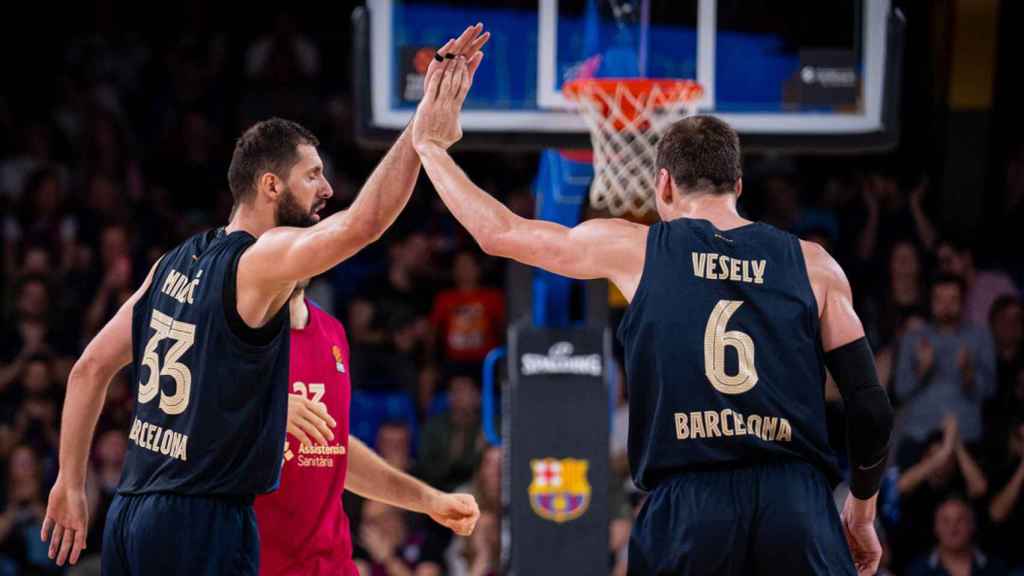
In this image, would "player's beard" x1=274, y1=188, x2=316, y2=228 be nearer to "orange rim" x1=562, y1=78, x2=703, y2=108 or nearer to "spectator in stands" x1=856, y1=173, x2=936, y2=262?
"orange rim" x1=562, y1=78, x2=703, y2=108

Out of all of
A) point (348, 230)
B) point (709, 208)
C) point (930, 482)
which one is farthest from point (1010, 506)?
point (348, 230)

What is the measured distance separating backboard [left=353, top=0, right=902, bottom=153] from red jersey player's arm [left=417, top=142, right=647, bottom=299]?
9.75 ft

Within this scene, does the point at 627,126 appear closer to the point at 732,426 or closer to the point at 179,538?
the point at 732,426

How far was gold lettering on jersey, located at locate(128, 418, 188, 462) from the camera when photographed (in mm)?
4547

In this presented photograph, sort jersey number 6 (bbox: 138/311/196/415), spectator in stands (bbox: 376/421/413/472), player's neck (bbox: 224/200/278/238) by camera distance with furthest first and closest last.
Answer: spectator in stands (bbox: 376/421/413/472) < player's neck (bbox: 224/200/278/238) < jersey number 6 (bbox: 138/311/196/415)

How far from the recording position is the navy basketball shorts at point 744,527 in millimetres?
4070

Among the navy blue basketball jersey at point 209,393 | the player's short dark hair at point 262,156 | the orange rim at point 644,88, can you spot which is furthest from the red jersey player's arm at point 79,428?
the orange rim at point 644,88

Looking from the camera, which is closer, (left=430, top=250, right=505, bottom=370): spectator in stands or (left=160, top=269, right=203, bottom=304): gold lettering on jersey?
(left=160, top=269, right=203, bottom=304): gold lettering on jersey

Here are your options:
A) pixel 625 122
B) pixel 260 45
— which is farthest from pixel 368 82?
pixel 260 45

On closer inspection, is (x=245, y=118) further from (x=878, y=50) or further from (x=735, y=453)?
(x=735, y=453)

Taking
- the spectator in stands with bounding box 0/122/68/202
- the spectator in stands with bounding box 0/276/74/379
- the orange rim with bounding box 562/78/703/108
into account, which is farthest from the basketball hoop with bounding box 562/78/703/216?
the spectator in stands with bounding box 0/122/68/202

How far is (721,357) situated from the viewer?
13.7 ft

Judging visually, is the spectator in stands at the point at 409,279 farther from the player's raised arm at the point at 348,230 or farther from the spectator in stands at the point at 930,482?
the player's raised arm at the point at 348,230

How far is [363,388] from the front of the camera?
1005 centimetres
